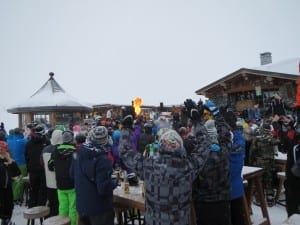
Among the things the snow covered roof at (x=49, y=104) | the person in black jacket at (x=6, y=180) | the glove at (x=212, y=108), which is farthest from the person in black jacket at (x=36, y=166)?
the snow covered roof at (x=49, y=104)

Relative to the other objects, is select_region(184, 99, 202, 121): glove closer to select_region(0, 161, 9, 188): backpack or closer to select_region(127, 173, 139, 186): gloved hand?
select_region(127, 173, 139, 186): gloved hand

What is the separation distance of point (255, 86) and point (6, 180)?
39.6ft

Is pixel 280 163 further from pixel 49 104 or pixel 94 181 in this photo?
pixel 49 104

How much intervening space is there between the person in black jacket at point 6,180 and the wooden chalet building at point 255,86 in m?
10.4

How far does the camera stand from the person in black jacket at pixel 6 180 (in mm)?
5332

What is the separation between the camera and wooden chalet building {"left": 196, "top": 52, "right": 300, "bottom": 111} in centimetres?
1260

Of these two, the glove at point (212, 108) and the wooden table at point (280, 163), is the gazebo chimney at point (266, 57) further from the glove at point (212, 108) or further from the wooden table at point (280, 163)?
the glove at point (212, 108)

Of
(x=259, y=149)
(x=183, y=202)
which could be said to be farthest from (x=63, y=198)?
(x=259, y=149)

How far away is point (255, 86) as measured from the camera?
14.0 m

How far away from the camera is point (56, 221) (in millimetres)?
4406

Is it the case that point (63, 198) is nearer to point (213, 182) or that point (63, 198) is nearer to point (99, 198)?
point (99, 198)

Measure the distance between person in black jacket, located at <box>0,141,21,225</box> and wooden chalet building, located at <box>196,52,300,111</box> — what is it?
34.0 ft

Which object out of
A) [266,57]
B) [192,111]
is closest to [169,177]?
[192,111]

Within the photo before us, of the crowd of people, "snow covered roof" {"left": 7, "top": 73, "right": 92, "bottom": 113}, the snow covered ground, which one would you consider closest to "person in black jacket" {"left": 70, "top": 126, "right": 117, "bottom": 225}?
the crowd of people
